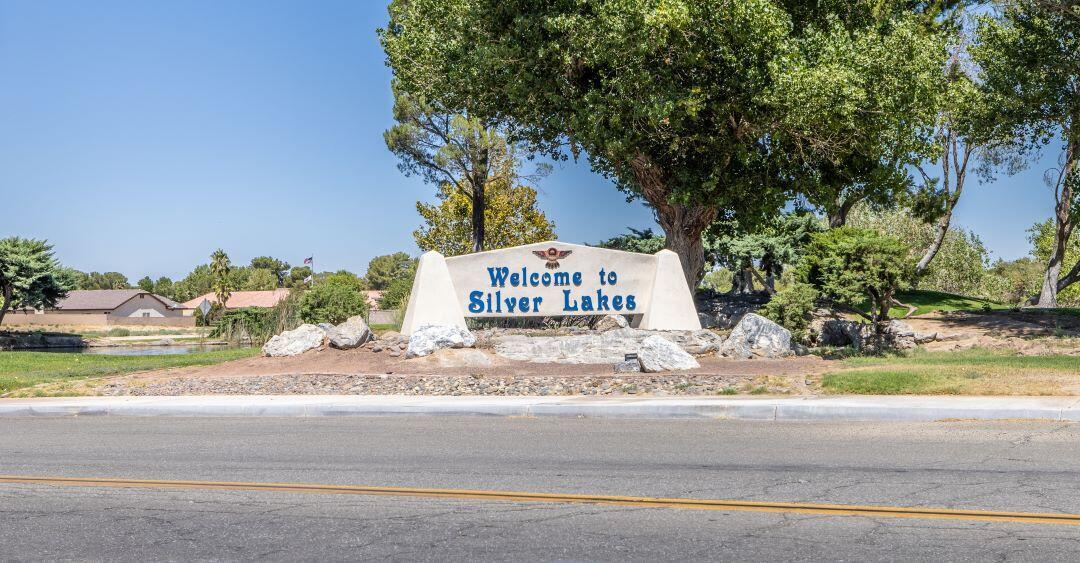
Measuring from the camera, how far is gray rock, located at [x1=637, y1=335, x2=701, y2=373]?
1619 cm

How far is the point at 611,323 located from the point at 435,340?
16.3 feet

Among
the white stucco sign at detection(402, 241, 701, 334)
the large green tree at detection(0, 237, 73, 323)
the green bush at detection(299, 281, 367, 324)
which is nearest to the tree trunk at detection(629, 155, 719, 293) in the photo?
the white stucco sign at detection(402, 241, 701, 334)

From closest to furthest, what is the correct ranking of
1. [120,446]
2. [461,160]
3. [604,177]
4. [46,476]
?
1. [46,476]
2. [120,446]
3. [604,177]
4. [461,160]

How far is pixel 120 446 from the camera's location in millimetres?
10008

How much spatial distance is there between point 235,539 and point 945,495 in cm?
501

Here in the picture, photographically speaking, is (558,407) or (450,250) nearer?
(558,407)

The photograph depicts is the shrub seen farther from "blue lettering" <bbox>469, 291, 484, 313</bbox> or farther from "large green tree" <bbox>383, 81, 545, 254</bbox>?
"large green tree" <bbox>383, 81, 545, 254</bbox>

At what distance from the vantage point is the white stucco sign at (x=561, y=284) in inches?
788

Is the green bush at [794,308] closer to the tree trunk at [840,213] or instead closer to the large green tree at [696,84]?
the large green tree at [696,84]

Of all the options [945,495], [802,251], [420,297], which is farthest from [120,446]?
[802,251]

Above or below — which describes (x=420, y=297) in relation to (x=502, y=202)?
below


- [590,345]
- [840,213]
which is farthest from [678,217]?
[840,213]

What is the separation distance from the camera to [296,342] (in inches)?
780

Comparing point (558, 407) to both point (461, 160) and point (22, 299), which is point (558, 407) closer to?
point (461, 160)
